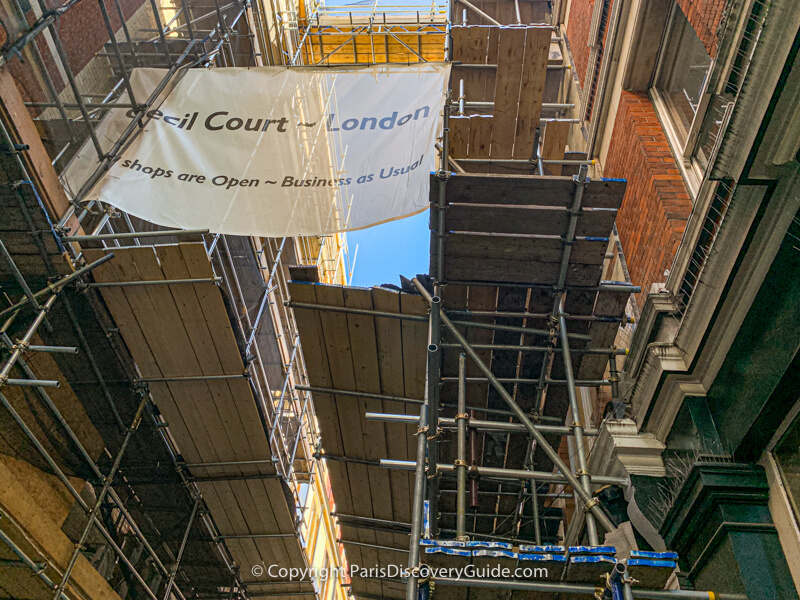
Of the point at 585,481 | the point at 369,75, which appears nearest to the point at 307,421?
the point at 369,75

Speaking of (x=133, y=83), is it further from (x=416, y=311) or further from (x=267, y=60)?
(x=267, y=60)

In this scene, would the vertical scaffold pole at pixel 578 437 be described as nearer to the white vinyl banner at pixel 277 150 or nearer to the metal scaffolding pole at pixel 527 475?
the metal scaffolding pole at pixel 527 475

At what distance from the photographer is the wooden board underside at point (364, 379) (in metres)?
6.52

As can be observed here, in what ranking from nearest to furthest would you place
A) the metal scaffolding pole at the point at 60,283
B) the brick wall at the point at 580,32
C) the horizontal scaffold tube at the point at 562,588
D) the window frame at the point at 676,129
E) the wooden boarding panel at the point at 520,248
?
the horizontal scaffold tube at the point at 562,588 → the metal scaffolding pole at the point at 60,283 → the wooden boarding panel at the point at 520,248 → the window frame at the point at 676,129 → the brick wall at the point at 580,32

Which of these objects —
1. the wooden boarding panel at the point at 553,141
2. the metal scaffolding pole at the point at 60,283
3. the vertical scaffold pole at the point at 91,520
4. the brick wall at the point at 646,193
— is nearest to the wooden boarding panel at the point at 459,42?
the wooden boarding panel at the point at 553,141

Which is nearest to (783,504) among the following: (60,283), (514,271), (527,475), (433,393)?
(527,475)

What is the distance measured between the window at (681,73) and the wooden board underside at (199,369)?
226 inches

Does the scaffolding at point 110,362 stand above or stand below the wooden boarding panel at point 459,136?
below

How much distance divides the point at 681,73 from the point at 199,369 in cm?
702

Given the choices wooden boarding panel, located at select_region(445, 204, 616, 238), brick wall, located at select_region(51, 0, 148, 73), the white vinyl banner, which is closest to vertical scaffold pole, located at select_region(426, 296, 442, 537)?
wooden boarding panel, located at select_region(445, 204, 616, 238)

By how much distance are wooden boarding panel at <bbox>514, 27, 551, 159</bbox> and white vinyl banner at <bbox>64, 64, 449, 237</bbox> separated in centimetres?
103

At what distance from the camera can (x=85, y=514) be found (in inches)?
257

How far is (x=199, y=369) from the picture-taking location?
7023mm

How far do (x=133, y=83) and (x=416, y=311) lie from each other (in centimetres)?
470
